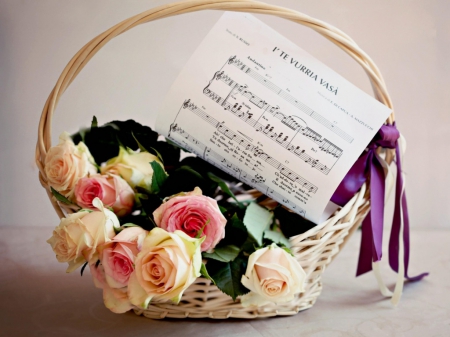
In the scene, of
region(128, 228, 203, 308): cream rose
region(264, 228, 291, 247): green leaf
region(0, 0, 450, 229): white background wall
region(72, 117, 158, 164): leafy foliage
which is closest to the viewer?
region(128, 228, 203, 308): cream rose

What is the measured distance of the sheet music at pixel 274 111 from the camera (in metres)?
0.67

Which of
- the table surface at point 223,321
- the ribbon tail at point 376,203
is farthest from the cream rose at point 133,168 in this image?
the ribbon tail at point 376,203

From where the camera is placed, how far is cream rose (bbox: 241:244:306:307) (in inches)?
22.5

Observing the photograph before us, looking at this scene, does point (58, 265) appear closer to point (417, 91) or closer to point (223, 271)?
point (223, 271)

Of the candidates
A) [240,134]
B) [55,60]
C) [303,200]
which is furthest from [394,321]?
[55,60]

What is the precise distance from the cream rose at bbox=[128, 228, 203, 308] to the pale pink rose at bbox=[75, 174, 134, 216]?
15 cm

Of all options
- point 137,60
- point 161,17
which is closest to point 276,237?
point 161,17

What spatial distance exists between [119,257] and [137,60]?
844 millimetres

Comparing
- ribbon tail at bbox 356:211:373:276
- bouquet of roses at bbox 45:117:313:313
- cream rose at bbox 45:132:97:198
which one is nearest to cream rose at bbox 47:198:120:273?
bouquet of roses at bbox 45:117:313:313

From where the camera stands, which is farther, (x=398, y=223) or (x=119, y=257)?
(x=398, y=223)

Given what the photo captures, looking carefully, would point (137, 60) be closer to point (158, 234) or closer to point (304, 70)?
point (304, 70)

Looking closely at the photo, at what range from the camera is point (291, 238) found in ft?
2.08

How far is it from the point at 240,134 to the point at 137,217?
0.62 feet

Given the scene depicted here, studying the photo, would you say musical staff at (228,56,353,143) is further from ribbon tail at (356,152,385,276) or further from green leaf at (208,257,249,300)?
green leaf at (208,257,249,300)
